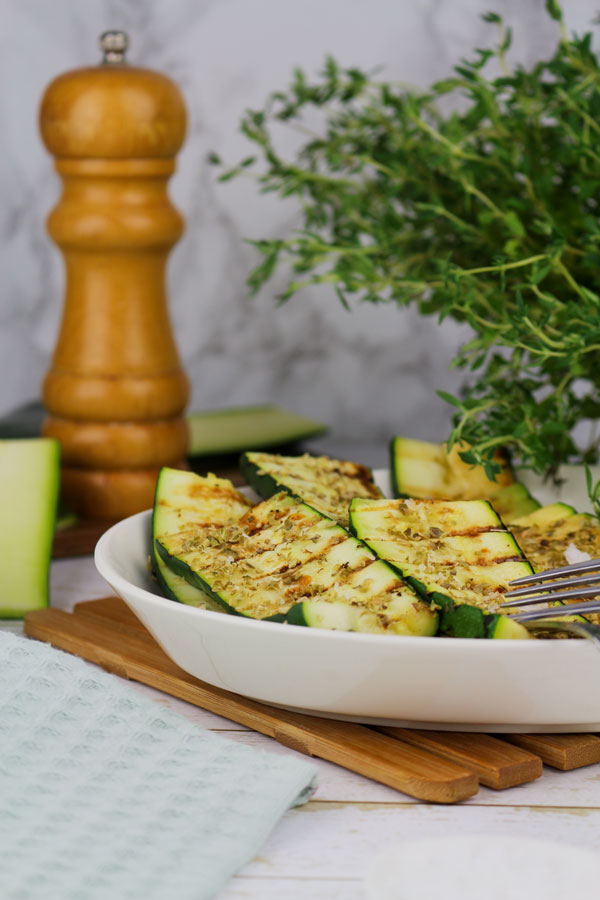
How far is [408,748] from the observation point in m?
0.69

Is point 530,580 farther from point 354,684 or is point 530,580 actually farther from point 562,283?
point 562,283

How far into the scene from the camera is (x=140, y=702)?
72cm

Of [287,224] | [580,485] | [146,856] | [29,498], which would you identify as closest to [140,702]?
[146,856]

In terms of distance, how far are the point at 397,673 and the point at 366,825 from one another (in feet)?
0.27

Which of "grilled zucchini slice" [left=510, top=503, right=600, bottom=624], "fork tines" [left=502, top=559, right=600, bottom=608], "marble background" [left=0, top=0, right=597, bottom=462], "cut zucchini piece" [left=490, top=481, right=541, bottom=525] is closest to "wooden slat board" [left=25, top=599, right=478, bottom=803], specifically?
"fork tines" [left=502, top=559, right=600, bottom=608]

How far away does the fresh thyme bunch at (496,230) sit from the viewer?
3.10 feet

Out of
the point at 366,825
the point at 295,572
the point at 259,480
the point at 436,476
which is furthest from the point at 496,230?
the point at 366,825

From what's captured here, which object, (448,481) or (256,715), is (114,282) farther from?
(256,715)

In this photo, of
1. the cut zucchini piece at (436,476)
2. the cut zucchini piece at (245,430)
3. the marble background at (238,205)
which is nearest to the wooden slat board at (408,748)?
the cut zucchini piece at (436,476)

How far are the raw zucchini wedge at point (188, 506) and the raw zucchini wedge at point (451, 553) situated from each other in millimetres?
132

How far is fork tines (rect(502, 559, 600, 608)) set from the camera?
690mm

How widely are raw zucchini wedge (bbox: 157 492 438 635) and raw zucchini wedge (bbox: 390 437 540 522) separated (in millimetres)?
215

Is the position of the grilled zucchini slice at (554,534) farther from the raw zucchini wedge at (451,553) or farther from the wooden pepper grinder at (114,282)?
the wooden pepper grinder at (114,282)

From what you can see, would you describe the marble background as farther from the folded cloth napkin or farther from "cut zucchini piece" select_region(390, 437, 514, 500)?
the folded cloth napkin
